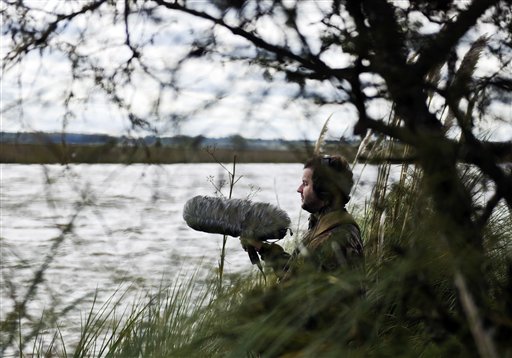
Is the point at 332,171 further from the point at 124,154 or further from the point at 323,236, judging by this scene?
the point at 323,236

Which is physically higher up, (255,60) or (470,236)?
(255,60)

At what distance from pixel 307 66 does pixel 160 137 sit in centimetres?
37

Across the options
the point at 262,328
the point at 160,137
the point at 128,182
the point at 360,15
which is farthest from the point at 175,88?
the point at 262,328

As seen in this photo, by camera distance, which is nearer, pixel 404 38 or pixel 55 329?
pixel 404 38

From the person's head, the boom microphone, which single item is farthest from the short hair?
the boom microphone

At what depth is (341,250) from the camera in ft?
8.71

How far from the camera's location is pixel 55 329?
3.95 metres

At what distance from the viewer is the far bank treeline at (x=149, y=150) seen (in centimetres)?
184

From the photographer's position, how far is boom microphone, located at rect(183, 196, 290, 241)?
363 centimetres

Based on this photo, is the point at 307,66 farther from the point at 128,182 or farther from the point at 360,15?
the point at 128,182

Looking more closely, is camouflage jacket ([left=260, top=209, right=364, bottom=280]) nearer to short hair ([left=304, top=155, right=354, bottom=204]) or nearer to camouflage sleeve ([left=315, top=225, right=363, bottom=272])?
camouflage sleeve ([left=315, top=225, right=363, bottom=272])

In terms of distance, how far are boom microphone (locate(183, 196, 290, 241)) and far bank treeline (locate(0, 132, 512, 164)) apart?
130 cm

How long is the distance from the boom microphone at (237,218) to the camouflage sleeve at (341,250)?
1.03 feet

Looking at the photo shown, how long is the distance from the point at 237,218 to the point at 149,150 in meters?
1.68
